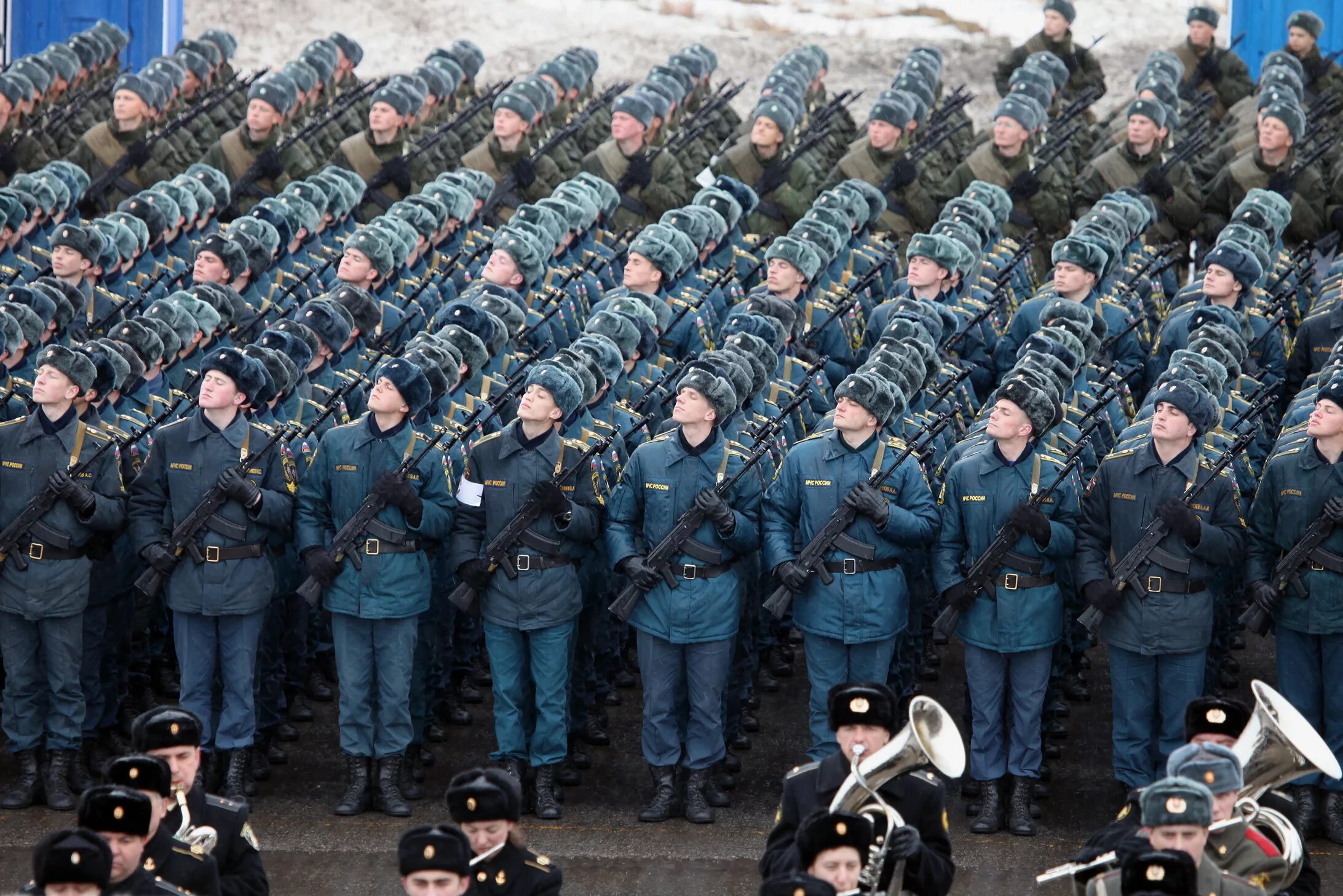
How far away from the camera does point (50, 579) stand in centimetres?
1148

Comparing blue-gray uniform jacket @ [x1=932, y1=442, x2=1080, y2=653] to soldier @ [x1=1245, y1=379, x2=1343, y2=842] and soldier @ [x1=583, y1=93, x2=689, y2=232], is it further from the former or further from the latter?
soldier @ [x1=583, y1=93, x2=689, y2=232]

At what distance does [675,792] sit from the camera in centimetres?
1157

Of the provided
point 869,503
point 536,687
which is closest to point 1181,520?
point 869,503

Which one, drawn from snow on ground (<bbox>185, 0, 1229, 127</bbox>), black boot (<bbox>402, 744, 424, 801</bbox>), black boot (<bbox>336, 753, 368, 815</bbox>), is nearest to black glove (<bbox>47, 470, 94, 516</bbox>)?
black boot (<bbox>336, 753, 368, 815</bbox>)

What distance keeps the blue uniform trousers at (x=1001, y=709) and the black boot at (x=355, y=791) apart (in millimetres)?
2836

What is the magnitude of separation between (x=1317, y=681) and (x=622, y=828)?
324 centimetres

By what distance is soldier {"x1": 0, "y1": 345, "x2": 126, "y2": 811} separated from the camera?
37.7ft

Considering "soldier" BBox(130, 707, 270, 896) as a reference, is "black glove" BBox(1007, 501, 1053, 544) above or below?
above

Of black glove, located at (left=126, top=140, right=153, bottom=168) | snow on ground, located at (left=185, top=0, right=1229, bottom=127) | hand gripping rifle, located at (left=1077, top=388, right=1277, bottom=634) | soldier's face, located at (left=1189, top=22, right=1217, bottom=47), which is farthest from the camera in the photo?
snow on ground, located at (left=185, top=0, right=1229, bottom=127)

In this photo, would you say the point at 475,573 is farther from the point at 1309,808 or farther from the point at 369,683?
the point at 1309,808

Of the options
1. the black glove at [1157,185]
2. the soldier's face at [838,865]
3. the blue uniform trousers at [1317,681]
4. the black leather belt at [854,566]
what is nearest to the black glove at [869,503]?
the black leather belt at [854,566]

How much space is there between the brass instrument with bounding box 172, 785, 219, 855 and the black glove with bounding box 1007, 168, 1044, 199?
1073 centimetres

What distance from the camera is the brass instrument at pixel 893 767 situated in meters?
8.23

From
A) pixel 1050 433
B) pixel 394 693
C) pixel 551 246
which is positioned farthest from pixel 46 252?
pixel 1050 433
